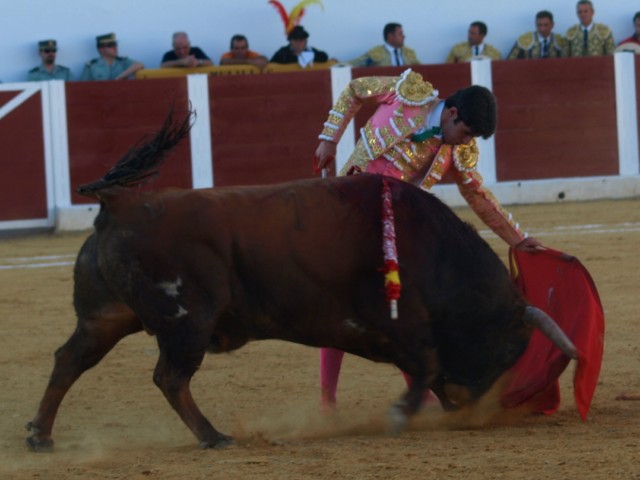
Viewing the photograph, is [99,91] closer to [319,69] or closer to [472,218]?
[319,69]

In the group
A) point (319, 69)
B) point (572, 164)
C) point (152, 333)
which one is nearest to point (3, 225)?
point (319, 69)

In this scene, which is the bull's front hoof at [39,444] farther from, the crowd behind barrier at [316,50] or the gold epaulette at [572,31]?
the gold epaulette at [572,31]

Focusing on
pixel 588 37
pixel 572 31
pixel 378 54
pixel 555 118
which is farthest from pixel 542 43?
pixel 378 54

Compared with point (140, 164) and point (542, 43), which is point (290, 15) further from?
point (140, 164)

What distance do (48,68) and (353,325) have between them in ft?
21.5

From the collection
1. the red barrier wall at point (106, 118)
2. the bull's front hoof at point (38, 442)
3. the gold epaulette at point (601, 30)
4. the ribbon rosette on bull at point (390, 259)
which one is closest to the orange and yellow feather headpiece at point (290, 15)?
the red barrier wall at point (106, 118)

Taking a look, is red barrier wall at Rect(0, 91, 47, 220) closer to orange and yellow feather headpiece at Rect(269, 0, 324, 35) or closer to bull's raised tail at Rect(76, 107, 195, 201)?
orange and yellow feather headpiece at Rect(269, 0, 324, 35)

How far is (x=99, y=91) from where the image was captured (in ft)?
30.9

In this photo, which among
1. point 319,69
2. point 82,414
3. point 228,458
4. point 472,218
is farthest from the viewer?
point 319,69

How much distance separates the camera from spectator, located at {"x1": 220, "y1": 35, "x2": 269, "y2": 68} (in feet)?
32.7

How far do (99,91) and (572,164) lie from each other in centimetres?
384

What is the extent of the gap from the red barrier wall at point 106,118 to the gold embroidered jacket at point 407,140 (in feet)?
17.8

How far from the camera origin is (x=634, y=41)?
35.8 feet

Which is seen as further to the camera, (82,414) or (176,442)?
(82,414)
